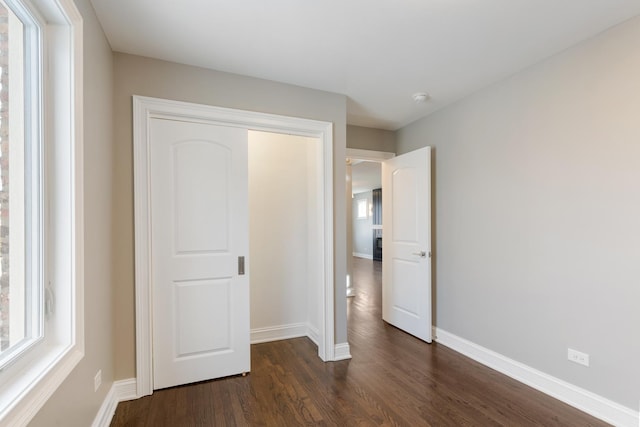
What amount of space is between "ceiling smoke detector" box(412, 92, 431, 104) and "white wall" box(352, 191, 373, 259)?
26.1ft

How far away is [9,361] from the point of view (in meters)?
1.09

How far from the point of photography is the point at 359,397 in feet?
7.39

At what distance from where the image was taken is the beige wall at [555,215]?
1.93 metres

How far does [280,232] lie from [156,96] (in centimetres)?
177

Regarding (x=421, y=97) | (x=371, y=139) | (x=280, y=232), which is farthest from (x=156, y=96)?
(x=371, y=139)

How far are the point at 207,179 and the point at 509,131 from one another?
2569 millimetres

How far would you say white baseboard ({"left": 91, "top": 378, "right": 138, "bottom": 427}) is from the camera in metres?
1.85

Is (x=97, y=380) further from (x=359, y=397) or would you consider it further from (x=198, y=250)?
(x=359, y=397)

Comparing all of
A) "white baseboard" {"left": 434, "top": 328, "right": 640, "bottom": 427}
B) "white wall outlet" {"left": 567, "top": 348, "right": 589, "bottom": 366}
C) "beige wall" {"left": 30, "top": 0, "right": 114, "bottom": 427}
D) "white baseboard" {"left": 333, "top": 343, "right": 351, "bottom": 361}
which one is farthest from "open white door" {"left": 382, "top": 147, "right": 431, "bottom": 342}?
"beige wall" {"left": 30, "top": 0, "right": 114, "bottom": 427}

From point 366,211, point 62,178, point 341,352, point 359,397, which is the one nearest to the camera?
point 62,178

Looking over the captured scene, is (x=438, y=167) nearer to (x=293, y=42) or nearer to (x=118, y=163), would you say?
(x=293, y=42)

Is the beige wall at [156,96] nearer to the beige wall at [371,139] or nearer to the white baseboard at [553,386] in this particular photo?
the beige wall at [371,139]

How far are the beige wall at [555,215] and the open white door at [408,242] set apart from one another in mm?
256

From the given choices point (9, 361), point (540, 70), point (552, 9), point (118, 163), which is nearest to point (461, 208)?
point (540, 70)
